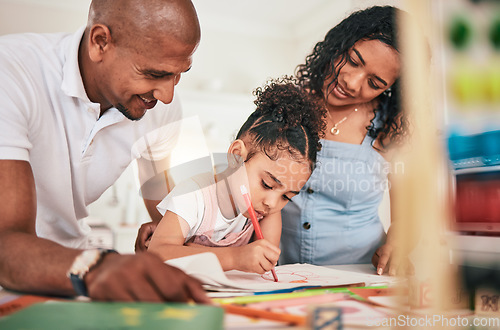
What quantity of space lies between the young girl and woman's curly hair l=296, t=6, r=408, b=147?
0.10 m

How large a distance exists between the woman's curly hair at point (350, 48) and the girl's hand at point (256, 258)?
1.12 ft

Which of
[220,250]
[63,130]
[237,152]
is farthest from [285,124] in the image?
[63,130]

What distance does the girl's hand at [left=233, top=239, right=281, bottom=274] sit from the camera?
53 cm

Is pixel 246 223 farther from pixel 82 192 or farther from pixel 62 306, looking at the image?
pixel 62 306

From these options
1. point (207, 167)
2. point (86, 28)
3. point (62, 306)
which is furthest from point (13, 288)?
point (86, 28)

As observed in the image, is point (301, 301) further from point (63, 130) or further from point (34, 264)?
point (63, 130)

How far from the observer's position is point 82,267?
0.99 ft

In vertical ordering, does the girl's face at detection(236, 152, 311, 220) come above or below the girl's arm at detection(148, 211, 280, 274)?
above

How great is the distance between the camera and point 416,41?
229 millimetres

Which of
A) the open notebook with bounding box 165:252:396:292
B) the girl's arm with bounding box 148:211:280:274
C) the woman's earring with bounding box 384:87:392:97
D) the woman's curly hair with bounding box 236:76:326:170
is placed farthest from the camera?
the woman's earring with bounding box 384:87:392:97

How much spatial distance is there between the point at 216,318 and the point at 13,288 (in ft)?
0.74

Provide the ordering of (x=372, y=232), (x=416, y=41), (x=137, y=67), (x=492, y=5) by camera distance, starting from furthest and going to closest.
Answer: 1. (x=372, y=232)
2. (x=137, y=67)
3. (x=492, y=5)
4. (x=416, y=41)

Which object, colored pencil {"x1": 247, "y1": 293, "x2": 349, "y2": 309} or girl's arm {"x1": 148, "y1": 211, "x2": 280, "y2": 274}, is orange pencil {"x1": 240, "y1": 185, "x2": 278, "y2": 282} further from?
colored pencil {"x1": 247, "y1": 293, "x2": 349, "y2": 309}

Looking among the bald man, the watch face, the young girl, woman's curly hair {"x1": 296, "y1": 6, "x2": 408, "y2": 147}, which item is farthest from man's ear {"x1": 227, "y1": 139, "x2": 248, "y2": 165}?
the watch face
